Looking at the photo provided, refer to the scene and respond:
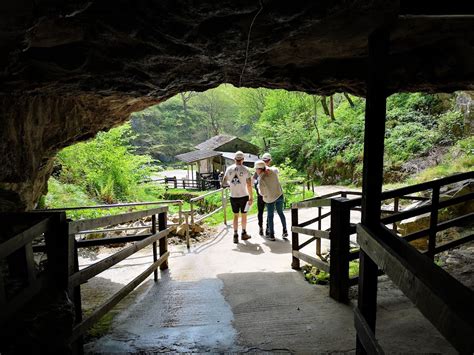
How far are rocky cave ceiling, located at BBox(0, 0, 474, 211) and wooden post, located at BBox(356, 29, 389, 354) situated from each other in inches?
12.6

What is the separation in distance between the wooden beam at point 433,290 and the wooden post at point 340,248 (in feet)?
→ 5.07

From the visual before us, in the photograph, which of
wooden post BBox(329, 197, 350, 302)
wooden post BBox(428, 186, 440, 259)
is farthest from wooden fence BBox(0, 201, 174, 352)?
wooden post BBox(428, 186, 440, 259)

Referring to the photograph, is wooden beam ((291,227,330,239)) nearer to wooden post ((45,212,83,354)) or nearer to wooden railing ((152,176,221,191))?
wooden post ((45,212,83,354))

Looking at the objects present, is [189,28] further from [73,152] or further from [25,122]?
[73,152]

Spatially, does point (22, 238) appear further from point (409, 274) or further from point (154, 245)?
point (154, 245)

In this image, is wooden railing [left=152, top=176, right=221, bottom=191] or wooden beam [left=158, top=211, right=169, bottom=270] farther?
wooden railing [left=152, top=176, right=221, bottom=191]

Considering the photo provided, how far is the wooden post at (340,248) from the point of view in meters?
3.69

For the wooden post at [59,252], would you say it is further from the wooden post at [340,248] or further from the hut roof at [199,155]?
the hut roof at [199,155]

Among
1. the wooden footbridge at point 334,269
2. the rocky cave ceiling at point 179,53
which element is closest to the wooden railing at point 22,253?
the wooden footbridge at point 334,269

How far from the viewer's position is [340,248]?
3717 mm

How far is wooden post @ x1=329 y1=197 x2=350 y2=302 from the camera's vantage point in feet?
12.1

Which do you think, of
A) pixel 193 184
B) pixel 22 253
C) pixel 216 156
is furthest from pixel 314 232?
pixel 216 156

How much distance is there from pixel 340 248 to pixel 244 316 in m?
1.39

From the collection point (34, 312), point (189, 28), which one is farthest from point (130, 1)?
point (34, 312)
